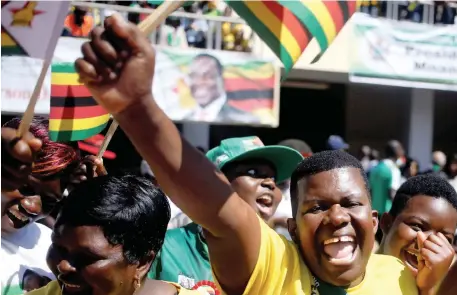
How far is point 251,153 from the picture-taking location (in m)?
3.10

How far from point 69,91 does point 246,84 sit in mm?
8046

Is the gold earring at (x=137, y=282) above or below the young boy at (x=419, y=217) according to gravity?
above

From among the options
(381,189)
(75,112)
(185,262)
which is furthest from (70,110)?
(381,189)

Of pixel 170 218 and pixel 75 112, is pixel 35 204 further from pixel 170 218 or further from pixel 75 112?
pixel 170 218

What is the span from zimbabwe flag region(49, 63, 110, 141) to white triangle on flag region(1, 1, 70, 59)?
54 cm

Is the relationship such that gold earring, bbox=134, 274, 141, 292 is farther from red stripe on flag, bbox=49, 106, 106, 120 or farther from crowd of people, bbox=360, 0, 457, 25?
crowd of people, bbox=360, 0, 457, 25

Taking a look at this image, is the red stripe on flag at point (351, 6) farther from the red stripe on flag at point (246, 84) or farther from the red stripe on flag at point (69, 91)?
the red stripe on flag at point (246, 84)

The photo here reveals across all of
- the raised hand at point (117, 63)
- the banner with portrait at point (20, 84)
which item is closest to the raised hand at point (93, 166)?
the raised hand at point (117, 63)

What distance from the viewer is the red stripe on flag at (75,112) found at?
223cm

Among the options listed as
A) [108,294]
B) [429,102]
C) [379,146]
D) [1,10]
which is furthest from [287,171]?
[379,146]

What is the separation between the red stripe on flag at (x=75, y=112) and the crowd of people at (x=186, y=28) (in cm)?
764

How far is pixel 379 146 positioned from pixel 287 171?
14046 millimetres

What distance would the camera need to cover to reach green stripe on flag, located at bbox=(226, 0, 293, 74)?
5.90 ft

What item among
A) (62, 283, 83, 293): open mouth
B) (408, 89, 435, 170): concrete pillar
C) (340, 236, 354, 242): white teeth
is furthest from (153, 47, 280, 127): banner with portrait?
(62, 283, 83, 293): open mouth
